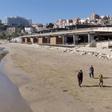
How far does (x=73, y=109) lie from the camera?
1962 centimetres

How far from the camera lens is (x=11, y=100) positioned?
23938mm

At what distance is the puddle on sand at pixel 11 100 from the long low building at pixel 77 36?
59.4m

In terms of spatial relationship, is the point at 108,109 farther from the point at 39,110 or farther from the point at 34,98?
the point at 34,98

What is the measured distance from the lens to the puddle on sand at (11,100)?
2108 cm

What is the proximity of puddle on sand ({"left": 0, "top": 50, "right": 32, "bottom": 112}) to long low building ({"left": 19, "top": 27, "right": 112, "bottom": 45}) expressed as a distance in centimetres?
5942

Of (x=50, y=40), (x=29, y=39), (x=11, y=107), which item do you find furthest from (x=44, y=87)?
(x=29, y=39)

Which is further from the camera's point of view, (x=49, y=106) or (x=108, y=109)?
(x=49, y=106)

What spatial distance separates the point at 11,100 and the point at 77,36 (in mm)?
84719

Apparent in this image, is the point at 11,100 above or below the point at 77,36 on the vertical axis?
above

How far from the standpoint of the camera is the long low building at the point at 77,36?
93.9 m

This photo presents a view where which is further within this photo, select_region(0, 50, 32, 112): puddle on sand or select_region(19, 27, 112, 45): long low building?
select_region(19, 27, 112, 45): long low building

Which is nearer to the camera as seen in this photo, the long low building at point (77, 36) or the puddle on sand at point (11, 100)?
the puddle on sand at point (11, 100)

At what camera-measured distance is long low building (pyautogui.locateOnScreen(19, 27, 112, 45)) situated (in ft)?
308

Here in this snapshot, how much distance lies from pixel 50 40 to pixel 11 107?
4054 inches
